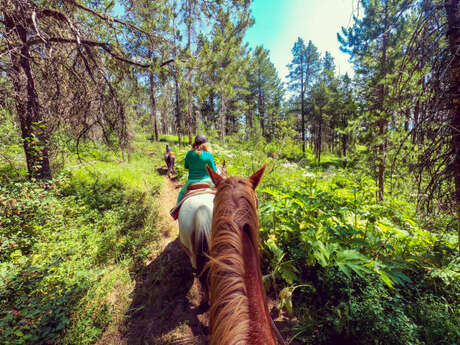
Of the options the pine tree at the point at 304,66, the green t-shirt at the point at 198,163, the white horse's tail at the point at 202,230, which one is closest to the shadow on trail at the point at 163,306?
the white horse's tail at the point at 202,230

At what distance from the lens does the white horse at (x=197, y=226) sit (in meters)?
2.27

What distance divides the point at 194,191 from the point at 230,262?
1.95 meters

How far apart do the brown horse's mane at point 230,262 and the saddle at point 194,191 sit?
1.47 meters

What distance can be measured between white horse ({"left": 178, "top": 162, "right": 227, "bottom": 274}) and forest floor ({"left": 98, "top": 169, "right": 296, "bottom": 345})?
70cm

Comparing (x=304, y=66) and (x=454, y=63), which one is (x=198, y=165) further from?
(x=304, y=66)

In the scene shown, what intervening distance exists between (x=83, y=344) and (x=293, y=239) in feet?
10.2

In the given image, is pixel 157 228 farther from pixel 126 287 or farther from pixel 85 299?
pixel 85 299

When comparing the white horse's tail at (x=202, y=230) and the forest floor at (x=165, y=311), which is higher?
the white horse's tail at (x=202, y=230)

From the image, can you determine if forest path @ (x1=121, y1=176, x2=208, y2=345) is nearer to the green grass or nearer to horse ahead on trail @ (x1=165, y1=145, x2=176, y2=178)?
the green grass

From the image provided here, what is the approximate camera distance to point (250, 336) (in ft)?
2.76

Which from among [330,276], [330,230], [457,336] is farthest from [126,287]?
[457,336]

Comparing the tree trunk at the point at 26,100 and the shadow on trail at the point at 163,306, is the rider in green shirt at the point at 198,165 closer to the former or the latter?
the shadow on trail at the point at 163,306

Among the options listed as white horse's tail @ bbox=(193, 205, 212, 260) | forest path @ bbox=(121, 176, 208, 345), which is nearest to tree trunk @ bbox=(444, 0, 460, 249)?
white horse's tail @ bbox=(193, 205, 212, 260)

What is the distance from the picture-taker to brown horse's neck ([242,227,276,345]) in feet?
2.83
